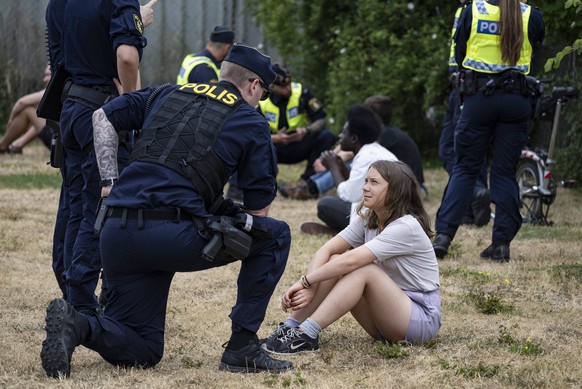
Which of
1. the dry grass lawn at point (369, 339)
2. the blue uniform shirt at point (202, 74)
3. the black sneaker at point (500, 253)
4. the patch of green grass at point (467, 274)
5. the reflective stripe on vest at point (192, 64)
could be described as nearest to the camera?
the dry grass lawn at point (369, 339)

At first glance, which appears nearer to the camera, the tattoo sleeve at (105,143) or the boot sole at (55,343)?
the boot sole at (55,343)

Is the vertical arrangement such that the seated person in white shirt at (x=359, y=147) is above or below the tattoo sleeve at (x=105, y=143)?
below

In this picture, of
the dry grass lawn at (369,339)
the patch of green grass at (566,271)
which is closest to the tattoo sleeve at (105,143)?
the dry grass lawn at (369,339)

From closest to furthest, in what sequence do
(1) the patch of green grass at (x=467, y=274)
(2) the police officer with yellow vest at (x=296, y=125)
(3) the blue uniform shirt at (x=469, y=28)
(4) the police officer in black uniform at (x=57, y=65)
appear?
1. (4) the police officer in black uniform at (x=57, y=65)
2. (1) the patch of green grass at (x=467, y=274)
3. (3) the blue uniform shirt at (x=469, y=28)
4. (2) the police officer with yellow vest at (x=296, y=125)

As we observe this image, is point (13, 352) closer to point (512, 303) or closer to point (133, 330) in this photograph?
point (133, 330)

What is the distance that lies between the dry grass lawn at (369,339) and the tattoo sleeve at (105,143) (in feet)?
3.05

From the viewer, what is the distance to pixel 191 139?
450cm

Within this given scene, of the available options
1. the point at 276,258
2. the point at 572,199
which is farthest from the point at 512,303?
the point at 572,199

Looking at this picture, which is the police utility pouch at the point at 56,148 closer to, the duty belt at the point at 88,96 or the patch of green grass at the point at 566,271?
the duty belt at the point at 88,96

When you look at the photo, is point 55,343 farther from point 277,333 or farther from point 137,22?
point 137,22

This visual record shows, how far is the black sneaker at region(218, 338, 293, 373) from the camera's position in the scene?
4.79 meters

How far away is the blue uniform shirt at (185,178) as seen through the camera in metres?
4.46

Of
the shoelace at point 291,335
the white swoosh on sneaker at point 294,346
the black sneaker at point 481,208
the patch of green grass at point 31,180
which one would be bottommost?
the patch of green grass at point 31,180

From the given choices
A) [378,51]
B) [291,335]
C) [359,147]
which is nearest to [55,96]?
[291,335]
